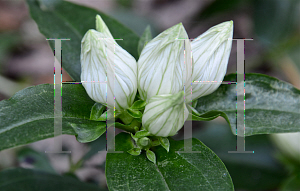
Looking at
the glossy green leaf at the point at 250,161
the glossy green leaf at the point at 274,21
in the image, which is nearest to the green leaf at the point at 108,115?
the glossy green leaf at the point at 250,161

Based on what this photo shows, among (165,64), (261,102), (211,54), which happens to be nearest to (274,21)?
(261,102)

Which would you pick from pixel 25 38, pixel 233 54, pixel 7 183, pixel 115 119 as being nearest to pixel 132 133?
pixel 115 119

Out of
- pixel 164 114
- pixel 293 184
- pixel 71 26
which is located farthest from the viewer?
pixel 293 184

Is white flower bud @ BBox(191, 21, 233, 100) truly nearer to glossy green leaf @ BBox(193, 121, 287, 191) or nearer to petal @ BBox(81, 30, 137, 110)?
petal @ BBox(81, 30, 137, 110)

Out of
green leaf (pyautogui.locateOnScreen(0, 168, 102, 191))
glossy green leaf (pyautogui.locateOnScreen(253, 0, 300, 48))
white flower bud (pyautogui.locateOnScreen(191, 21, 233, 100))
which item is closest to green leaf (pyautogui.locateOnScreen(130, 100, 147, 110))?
white flower bud (pyautogui.locateOnScreen(191, 21, 233, 100))

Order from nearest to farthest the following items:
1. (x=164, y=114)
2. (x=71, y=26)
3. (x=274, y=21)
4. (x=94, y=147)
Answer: (x=164, y=114), (x=71, y=26), (x=94, y=147), (x=274, y=21)

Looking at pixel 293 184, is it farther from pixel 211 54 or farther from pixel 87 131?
pixel 87 131
